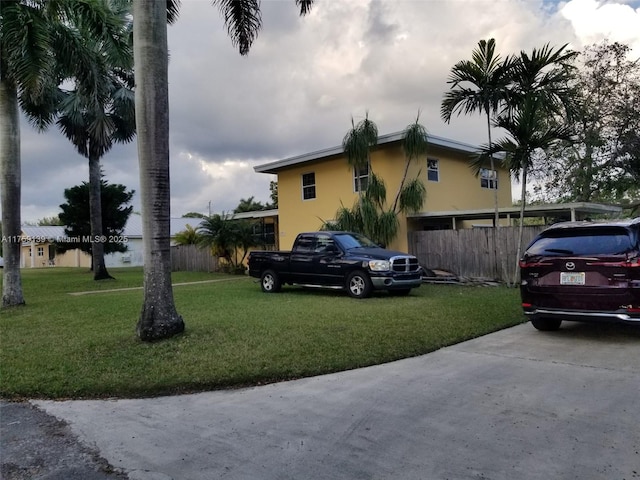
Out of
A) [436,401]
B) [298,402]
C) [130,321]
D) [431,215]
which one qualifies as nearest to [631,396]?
[436,401]

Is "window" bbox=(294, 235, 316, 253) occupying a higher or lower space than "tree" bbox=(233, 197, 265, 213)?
lower

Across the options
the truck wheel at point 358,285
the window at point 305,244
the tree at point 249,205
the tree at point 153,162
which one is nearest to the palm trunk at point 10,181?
the tree at point 153,162

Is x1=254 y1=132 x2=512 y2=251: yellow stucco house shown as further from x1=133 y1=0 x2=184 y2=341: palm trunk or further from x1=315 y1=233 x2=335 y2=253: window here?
x1=133 y1=0 x2=184 y2=341: palm trunk

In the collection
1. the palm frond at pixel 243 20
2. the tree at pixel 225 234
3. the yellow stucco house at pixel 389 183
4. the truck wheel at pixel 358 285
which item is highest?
the palm frond at pixel 243 20

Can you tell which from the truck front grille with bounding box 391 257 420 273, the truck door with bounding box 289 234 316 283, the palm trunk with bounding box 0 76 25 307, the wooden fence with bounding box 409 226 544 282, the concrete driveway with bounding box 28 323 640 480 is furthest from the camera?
the wooden fence with bounding box 409 226 544 282

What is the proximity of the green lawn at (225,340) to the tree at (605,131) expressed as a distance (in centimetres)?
1327

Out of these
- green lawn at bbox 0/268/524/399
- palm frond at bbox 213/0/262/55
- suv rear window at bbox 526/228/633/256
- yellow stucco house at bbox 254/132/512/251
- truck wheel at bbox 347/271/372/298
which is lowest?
green lawn at bbox 0/268/524/399

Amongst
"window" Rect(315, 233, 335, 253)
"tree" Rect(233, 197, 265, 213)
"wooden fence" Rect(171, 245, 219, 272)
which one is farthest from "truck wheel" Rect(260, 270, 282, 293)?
"tree" Rect(233, 197, 265, 213)

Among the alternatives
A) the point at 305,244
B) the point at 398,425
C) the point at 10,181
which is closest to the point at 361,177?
the point at 305,244

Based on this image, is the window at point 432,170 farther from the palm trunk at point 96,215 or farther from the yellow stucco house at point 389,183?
the palm trunk at point 96,215

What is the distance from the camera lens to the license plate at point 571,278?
22.8ft

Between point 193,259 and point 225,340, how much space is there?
2053 centimetres

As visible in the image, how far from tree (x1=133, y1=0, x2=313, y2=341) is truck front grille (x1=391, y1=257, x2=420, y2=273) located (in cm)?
653

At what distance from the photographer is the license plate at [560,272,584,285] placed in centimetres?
695
